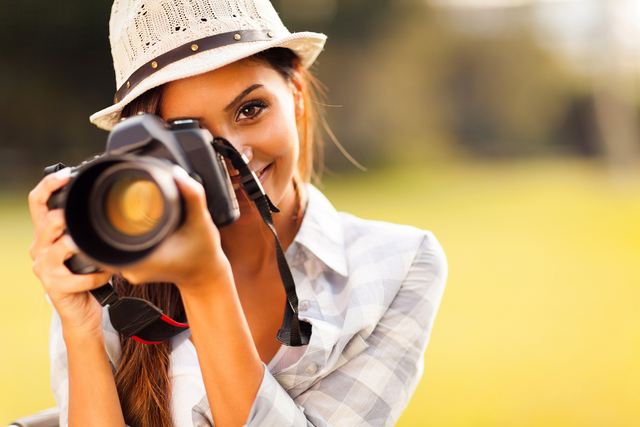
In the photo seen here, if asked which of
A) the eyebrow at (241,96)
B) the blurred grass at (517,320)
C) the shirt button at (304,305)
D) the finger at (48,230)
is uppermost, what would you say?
the eyebrow at (241,96)

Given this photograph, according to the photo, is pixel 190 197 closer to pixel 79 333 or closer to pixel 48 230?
pixel 48 230

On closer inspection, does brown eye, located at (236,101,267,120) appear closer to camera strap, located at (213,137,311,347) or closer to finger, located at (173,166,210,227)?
camera strap, located at (213,137,311,347)

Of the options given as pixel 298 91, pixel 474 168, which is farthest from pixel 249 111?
pixel 474 168

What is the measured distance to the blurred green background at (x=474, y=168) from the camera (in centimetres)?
334

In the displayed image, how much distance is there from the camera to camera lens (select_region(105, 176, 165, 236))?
0.67 m

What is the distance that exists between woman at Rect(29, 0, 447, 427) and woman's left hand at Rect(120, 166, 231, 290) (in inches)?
5.7

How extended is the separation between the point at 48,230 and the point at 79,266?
0.24 feet

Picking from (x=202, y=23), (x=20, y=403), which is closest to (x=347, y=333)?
(x=202, y=23)

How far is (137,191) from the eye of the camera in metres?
0.69

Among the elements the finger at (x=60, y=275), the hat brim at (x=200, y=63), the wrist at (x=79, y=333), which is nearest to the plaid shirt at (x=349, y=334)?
the wrist at (x=79, y=333)

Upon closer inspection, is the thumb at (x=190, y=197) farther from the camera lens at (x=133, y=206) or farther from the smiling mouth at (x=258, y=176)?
the smiling mouth at (x=258, y=176)

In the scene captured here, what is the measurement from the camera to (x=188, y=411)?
104 cm

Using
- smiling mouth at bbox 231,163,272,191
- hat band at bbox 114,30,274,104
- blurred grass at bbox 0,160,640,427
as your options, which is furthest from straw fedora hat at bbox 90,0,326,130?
blurred grass at bbox 0,160,640,427

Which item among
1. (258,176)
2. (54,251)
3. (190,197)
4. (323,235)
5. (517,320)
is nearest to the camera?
(190,197)
